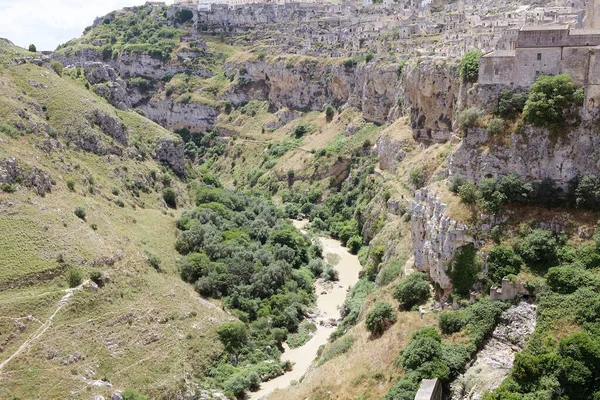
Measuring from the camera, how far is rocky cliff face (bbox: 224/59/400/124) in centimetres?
8281

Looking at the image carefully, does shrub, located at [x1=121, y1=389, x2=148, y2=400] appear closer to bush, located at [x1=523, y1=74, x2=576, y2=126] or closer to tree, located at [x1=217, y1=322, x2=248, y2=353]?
tree, located at [x1=217, y1=322, x2=248, y2=353]

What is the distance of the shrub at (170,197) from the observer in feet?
228

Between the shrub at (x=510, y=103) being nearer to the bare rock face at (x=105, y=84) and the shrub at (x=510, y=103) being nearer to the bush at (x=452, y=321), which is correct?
the bush at (x=452, y=321)

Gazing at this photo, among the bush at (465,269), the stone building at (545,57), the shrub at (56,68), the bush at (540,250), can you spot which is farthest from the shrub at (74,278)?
the shrub at (56,68)

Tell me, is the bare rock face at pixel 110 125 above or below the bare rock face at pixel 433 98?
below

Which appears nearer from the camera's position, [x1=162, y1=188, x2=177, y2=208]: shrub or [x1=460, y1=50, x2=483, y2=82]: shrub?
[x1=460, y1=50, x2=483, y2=82]: shrub

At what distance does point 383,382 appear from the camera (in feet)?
116

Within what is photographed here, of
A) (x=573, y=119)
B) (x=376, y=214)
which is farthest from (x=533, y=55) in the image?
(x=376, y=214)

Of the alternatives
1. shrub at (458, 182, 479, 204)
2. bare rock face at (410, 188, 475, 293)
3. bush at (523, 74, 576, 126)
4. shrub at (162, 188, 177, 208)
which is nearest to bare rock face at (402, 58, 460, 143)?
bare rock face at (410, 188, 475, 293)

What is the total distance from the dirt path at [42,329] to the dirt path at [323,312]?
14.9 m

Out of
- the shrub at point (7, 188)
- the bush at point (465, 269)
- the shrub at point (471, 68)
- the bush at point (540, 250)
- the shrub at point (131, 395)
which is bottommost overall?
the shrub at point (131, 395)

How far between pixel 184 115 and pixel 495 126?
83.5 m

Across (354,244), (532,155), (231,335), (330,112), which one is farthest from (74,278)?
(330,112)

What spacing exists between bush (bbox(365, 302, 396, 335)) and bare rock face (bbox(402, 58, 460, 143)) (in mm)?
22980
